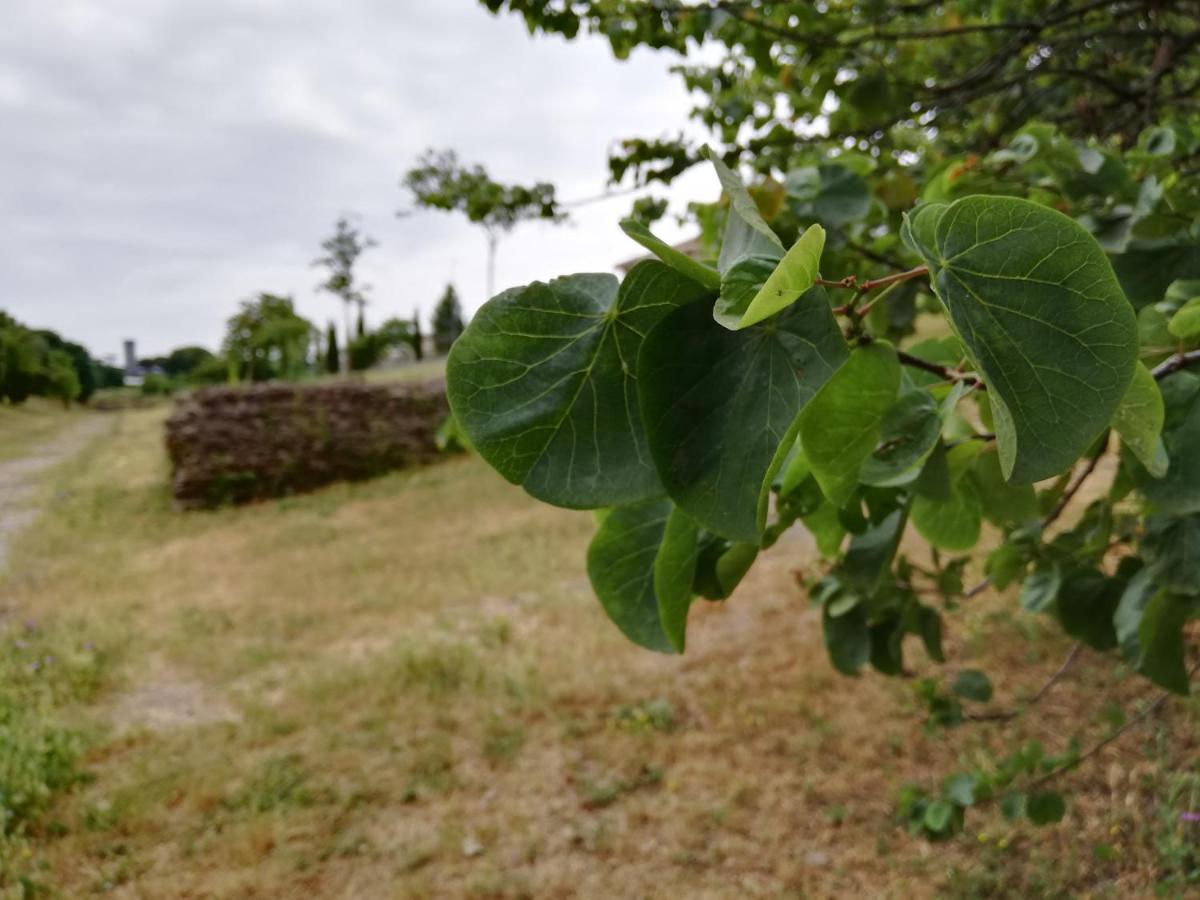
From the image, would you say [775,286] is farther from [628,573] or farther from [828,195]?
[828,195]

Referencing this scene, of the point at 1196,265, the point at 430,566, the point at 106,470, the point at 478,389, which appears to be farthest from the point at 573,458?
the point at 106,470

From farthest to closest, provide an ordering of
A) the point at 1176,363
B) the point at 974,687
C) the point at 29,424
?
1. the point at 29,424
2. the point at 974,687
3. the point at 1176,363

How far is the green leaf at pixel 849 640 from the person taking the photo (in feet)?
3.76

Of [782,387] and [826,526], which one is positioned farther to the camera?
[826,526]

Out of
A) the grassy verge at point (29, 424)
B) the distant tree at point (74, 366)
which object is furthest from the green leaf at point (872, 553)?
the grassy verge at point (29, 424)

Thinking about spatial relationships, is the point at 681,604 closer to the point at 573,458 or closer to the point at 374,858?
the point at 573,458

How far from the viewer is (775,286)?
28 centimetres

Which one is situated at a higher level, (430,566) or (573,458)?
(573,458)

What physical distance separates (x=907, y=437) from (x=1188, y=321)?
233mm

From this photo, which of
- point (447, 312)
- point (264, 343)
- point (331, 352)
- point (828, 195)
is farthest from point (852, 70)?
point (447, 312)

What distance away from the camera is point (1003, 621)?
337cm

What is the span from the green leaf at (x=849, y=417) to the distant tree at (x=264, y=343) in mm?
13825

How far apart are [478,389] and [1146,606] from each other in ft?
2.79

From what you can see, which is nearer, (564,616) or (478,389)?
(478,389)
